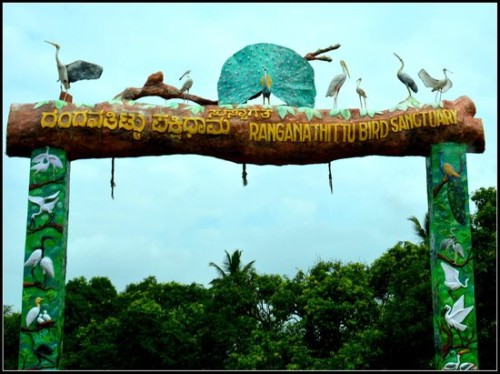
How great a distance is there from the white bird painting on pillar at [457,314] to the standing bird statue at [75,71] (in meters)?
5.70

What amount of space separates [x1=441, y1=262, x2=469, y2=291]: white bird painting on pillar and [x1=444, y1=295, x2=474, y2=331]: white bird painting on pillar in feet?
0.51

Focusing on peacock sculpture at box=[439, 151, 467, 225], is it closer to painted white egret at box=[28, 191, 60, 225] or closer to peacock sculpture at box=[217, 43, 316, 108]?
peacock sculpture at box=[217, 43, 316, 108]

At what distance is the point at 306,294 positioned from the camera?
61.1 feet

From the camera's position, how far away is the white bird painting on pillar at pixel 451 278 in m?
9.27

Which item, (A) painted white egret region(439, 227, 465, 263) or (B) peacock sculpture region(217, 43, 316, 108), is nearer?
(A) painted white egret region(439, 227, 465, 263)

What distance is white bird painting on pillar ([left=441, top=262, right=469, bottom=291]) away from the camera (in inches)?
365

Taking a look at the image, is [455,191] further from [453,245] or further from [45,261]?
[45,261]

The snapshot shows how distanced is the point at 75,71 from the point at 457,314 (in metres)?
6.07

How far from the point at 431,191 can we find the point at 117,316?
1266cm

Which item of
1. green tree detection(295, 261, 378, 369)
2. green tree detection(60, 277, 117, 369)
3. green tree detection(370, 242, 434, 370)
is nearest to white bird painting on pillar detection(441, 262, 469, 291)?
green tree detection(370, 242, 434, 370)

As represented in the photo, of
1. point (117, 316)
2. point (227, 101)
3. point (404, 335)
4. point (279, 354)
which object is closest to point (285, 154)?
point (227, 101)

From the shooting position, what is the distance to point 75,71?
10.1 meters

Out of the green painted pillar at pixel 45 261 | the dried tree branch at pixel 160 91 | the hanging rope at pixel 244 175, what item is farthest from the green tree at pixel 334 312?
the green painted pillar at pixel 45 261

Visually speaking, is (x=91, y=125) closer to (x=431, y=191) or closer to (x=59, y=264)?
(x=59, y=264)
